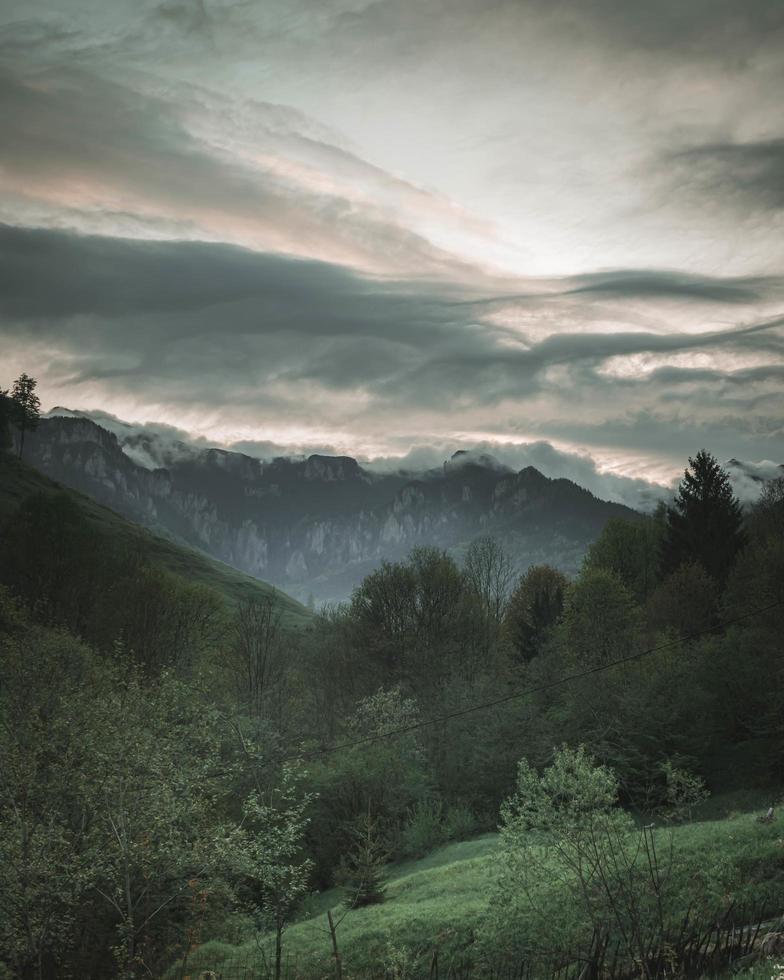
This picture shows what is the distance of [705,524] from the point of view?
237ft

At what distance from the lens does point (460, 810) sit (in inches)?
1801

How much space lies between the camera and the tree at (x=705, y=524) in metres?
70.7

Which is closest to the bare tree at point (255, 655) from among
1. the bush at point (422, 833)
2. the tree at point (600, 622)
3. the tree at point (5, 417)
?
the bush at point (422, 833)

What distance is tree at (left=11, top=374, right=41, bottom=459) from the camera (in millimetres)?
155000

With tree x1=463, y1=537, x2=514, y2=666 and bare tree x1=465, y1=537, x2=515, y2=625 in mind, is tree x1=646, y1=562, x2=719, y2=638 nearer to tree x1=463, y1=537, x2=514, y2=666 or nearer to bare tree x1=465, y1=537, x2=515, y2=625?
tree x1=463, y1=537, x2=514, y2=666

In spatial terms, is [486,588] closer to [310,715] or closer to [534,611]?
[534,611]

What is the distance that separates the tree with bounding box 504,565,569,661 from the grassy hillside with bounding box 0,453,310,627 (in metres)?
→ 46.9

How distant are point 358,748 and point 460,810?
8465 millimetres

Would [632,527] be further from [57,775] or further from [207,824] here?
[57,775]

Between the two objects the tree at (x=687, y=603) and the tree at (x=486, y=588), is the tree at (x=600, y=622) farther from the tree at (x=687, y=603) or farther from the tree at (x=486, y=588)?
the tree at (x=486, y=588)

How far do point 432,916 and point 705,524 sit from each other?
56.0 meters

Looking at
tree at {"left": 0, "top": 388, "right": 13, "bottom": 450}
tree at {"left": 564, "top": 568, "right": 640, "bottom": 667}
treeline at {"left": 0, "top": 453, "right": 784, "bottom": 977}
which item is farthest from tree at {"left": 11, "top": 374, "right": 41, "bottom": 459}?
tree at {"left": 564, "top": 568, "right": 640, "bottom": 667}

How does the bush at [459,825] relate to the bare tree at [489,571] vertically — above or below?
below

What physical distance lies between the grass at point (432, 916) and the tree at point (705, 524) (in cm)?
4461
